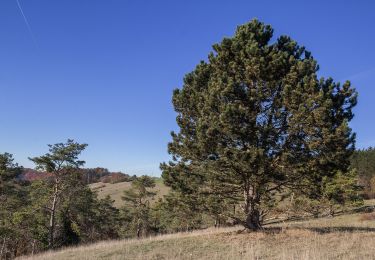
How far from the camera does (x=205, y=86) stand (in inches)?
658

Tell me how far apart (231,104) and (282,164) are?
11.1 ft

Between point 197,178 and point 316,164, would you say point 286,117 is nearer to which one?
point 316,164

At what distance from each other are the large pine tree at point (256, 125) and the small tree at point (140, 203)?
36415 mm

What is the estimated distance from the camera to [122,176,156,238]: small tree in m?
52.1

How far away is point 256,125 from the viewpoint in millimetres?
14680

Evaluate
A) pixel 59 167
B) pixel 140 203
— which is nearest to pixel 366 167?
pixel 140 203

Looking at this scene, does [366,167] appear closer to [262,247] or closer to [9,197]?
[9,197]

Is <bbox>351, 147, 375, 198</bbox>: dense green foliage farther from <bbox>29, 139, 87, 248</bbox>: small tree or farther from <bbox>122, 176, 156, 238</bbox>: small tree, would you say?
<bbox>29, 139, 87, 248</bbox>: small tree

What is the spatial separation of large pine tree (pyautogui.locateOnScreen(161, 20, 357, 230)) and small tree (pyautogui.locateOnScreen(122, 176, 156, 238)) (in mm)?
36415

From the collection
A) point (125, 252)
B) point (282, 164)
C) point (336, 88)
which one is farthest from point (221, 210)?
point (336, 88)

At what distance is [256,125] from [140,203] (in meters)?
41.1

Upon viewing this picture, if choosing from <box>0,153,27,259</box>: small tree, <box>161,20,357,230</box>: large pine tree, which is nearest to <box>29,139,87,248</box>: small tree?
<box>0,153,27,259</box>: small tree

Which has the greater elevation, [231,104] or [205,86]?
[205,86]

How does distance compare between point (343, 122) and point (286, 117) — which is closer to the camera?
point (343, 122)
